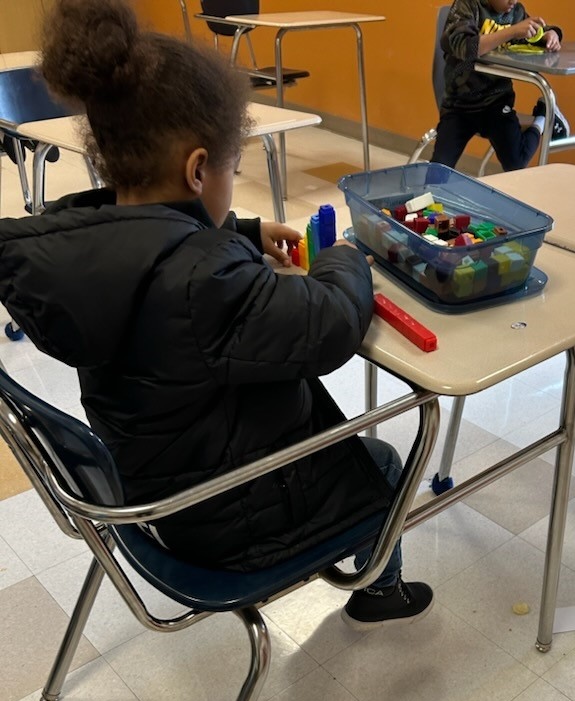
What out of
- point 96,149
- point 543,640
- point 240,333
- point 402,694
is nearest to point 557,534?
point 543,640

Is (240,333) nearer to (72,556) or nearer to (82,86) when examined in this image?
(82,86)

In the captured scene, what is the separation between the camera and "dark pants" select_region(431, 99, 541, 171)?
257cm

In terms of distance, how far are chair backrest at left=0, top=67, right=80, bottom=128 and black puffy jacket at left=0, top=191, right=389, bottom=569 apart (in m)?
1.50

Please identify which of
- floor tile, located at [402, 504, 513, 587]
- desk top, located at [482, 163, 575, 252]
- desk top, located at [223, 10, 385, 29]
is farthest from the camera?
desk top, located at [223, 10, 385, 29]

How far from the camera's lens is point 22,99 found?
2.17 metres

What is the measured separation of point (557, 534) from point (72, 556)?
90 cm

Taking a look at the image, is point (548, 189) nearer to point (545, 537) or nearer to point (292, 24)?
point (545, 537)

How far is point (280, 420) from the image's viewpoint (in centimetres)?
83

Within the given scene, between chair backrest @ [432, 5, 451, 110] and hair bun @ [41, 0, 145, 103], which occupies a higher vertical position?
hair bun @ [41, 0, 145, 103]

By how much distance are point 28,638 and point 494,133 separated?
7.22 feet

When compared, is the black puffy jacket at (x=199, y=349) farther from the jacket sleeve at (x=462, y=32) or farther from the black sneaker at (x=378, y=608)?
the jacket sleeve at (x=462, y=32)

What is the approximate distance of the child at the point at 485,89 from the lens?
2355 mm

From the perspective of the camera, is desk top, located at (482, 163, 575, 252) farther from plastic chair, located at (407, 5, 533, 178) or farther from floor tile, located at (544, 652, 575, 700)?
plastic chair, located at (407, 5, 533, 178)

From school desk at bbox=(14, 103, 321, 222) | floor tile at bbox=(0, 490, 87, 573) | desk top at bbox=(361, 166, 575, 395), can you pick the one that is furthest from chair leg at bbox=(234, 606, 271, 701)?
school desk at bbox=(14, 103, 321, 222)
